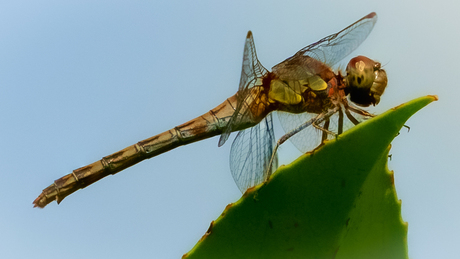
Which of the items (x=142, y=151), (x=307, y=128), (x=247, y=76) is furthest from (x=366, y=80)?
(x=142, y=151)

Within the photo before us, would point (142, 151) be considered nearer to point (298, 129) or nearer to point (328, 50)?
point (298, 129)

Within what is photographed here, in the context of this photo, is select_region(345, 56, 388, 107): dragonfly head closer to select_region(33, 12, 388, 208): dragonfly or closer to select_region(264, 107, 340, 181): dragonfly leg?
select_region(33, 12, 388, 208): dragonfly

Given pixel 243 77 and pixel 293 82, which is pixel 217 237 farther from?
pixel 293 82

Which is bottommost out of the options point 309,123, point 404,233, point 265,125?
point 404,233

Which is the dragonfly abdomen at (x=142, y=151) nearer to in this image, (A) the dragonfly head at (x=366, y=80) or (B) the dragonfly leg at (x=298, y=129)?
(B) the dragonfly leg at (x=298, y=129)

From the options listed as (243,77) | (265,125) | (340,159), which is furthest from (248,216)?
(265,125)

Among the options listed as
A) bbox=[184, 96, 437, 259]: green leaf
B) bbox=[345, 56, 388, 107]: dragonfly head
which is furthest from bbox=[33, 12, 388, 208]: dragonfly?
bbox=[184, 96, 437, 259]: green leaf
